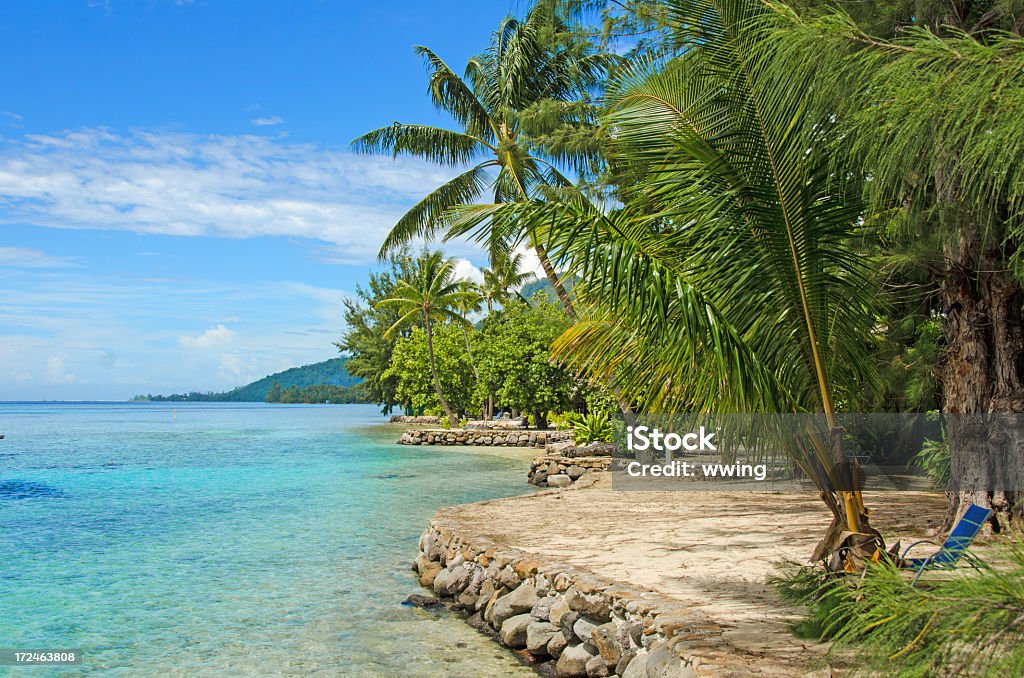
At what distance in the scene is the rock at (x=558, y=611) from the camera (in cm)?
600

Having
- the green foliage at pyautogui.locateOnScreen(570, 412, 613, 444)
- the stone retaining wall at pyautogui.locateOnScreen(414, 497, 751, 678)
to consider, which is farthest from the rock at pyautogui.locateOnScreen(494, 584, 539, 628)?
the green foliage at pyautogui.locateOnScreen(570, 412, 613, 444)

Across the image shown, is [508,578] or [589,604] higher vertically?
[589,604]

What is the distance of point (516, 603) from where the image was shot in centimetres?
660

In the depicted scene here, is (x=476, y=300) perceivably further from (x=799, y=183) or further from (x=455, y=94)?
(x=799, y=183)

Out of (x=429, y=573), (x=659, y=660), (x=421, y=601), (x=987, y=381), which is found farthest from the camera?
(x=429, y=573)

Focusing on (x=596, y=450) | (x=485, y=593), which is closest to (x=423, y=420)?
(x=596, y=450)

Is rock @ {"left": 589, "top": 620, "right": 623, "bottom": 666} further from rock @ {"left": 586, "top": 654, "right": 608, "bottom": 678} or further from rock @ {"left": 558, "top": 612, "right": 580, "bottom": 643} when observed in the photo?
rock @ {"left": 558, "top": 612, "right": 580, "bottom": 643}

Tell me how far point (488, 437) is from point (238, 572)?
21.3 meters

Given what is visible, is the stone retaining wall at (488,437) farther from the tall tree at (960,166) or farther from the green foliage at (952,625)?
the green foliage at (952,625)

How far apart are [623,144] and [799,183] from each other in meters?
1.38

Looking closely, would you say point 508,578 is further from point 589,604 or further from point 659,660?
point 659,660

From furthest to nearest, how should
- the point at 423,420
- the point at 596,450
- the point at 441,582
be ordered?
the point at 423,420, the point at 596,450, the point at 441,582

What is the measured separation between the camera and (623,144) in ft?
19.2

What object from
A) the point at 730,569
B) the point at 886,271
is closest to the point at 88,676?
the point at 730,569
